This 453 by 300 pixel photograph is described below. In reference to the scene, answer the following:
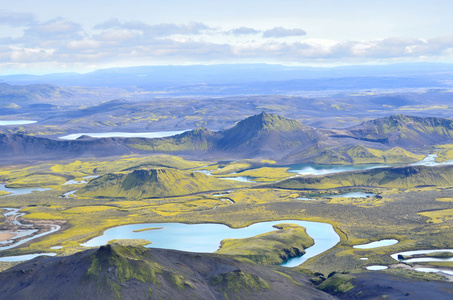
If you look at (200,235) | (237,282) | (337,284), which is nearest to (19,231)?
(200,235)

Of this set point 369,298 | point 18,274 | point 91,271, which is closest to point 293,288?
point 369,298

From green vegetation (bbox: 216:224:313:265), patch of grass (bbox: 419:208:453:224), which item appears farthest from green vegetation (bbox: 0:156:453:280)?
green vegetation (bbox: 216:224:313:265)

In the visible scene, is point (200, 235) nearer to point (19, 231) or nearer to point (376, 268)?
point (19, 231)

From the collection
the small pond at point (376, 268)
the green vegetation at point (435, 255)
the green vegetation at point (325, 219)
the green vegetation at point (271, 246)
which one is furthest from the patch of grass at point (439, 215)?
the small pond at point (376, 268)

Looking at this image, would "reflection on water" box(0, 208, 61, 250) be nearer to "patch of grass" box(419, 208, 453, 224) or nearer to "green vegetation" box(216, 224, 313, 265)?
"green vegetation" box(216, 224, 313, 265)

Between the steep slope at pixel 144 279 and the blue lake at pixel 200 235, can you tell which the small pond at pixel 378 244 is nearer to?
the blue lake at pixel 200 235

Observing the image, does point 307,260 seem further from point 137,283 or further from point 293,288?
point 137,283
